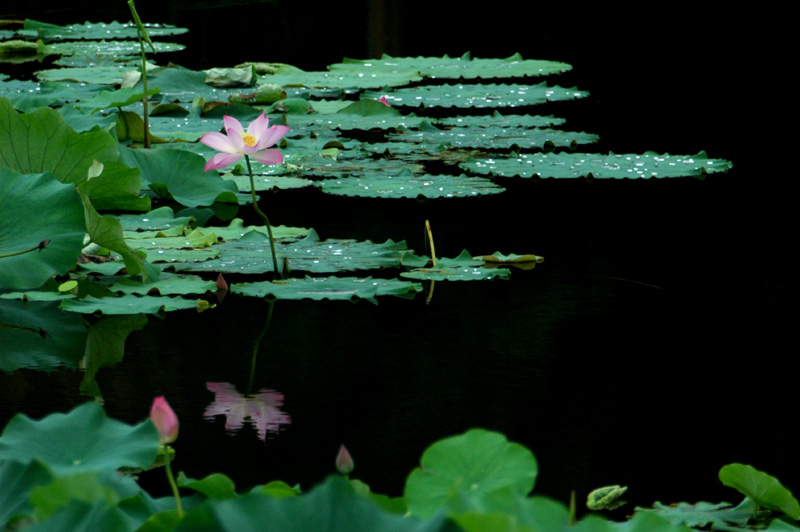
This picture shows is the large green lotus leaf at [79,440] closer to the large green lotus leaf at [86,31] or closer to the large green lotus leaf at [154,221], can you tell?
the large green lotus leaf at [154,221]

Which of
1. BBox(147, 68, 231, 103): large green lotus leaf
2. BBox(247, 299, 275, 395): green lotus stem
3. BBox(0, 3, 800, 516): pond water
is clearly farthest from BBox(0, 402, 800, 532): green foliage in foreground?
BBox(147, 68, 231, 103): large green lotus leaf

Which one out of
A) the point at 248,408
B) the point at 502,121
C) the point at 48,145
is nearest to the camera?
the point at 248,408

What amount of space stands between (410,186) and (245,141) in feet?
3.50

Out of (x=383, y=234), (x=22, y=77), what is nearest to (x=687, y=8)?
(x=22, y=77)

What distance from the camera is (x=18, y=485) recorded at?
91 cm

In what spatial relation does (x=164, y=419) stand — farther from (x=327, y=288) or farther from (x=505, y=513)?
(x=327, y=288)

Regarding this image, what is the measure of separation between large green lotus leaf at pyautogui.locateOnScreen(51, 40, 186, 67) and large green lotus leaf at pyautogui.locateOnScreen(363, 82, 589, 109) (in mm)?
1921

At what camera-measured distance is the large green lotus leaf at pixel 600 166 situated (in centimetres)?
334

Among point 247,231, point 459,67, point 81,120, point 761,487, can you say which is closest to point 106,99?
point 81,120

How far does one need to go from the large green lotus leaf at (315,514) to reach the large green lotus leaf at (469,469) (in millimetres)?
126

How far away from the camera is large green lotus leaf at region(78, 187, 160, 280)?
1.95 metres

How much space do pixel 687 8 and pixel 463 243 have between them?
26.7ft

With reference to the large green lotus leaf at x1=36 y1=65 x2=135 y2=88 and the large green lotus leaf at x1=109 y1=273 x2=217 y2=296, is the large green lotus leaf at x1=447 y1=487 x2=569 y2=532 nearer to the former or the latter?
the large green lotus leaf at x1=109 y1=273 x2=217 y2=296

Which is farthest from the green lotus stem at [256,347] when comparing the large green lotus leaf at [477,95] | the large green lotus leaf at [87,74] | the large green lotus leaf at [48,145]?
the large green lotus leaf at [87,74]
